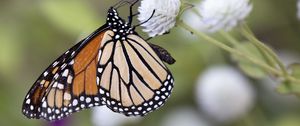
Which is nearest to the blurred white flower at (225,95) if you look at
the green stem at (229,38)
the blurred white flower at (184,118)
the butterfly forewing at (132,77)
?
the blurred white flower at (184,118)

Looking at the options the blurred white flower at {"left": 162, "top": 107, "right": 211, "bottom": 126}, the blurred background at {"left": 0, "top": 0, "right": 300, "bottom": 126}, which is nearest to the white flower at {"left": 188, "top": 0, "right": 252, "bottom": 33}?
the blurred background at {"left": 0, "top": 0, "right": 300, "bottom": 126}

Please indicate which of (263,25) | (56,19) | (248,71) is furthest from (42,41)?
(248,71)

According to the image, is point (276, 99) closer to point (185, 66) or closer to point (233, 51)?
point (185, 66)

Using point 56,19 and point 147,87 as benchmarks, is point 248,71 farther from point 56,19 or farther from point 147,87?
point 56,19

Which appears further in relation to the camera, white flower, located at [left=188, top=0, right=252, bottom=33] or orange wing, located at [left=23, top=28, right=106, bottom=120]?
orange wing, located at [left=23, top=28, right=106, bottom=120]

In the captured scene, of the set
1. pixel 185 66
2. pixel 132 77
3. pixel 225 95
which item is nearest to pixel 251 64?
pixel 132 77

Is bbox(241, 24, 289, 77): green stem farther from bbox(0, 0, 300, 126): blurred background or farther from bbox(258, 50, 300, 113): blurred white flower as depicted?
bbox(258, 50, 300, 113): blurred white flower
